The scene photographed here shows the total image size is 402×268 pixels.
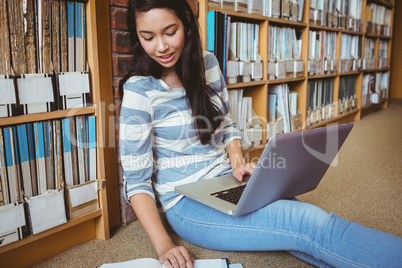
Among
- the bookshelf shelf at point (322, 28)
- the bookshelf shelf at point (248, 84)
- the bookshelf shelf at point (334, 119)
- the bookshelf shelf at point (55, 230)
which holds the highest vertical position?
the bookshelf shelf at point (322, 28)

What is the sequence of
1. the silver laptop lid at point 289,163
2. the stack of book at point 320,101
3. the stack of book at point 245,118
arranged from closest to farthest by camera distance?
the silver laptop lid at point 289,163 → the stack of book at point 245,118 → the stack of book at point 320,101

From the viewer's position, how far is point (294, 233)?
2.93 feet

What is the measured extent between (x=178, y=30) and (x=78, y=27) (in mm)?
327

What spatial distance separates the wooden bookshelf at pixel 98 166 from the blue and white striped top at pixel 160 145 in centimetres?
16

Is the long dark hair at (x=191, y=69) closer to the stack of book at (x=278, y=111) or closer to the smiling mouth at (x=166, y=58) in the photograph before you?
the smiling mouth at (x=166, y=58)

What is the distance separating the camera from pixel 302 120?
98.3 inches

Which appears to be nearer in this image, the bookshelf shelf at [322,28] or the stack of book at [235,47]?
the stack of book at [235,47]

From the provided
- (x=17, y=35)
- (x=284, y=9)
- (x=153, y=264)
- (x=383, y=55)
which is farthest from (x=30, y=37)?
(x=383, y=55)

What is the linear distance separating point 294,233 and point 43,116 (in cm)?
78

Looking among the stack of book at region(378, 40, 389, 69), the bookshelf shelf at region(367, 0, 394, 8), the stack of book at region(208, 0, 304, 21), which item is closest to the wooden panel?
the stack of book at region(208, 0, 304, 21)

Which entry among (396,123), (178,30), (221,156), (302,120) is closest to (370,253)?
(221,156)

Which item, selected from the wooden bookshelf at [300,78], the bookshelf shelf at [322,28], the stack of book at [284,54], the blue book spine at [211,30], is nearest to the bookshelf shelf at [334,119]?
the wooden bookshelf at [300,78]

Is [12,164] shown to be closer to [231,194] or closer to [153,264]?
[153,264]

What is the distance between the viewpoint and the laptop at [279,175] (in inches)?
30.9
